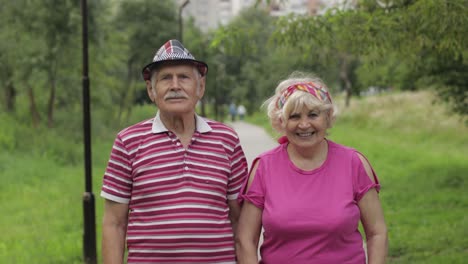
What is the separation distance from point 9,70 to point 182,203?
822 inches

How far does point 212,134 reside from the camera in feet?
10.3

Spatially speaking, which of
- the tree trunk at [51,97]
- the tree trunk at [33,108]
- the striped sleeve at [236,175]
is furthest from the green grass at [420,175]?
the tree trunk at [33,108]

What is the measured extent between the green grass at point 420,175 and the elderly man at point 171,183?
1.66 feet

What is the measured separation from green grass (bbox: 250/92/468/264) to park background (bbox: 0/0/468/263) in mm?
35

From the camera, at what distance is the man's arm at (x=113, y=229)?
3.09 m

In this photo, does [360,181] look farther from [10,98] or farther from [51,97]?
[10,98]

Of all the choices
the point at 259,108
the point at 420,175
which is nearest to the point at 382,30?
the point at 259,108

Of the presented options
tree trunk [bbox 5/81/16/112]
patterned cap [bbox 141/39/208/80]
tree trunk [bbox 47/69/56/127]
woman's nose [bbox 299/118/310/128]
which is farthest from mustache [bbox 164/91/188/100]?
tree trunk [bbox 5/81/16/112]

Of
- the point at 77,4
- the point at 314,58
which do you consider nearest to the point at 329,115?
the point at 314,58

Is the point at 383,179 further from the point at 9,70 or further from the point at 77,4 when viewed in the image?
the point at 9,70

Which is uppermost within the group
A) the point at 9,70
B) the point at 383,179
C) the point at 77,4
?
the point at 77,4

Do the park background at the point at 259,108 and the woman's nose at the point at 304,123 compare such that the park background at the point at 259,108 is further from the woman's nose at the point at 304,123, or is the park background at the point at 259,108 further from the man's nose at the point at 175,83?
the man's nose at the point at 175,83

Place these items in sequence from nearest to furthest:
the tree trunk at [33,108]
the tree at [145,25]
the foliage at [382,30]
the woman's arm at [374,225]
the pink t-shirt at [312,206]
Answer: the pink t-shirt at [312,206] < the woman's arm at [374,225] < the foliage at [382,30] < the tree trunk at [33,108] < the tree at [145,25]

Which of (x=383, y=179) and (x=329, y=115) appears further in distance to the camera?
(x=383, y=179)
